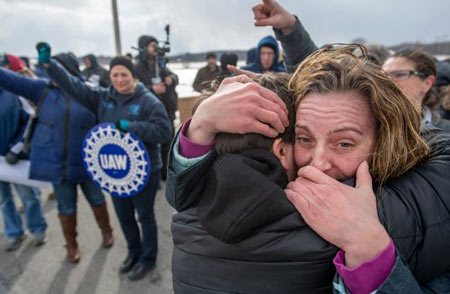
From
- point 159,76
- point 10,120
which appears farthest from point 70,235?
point 159,76

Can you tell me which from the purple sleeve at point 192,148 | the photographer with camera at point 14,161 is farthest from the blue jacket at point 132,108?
the purple sleeve at point 192,148

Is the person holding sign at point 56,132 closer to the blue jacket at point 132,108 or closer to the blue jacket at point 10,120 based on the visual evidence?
the blue jacket at point 132,108

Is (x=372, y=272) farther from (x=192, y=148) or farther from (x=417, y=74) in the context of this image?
(x=417, y=74)

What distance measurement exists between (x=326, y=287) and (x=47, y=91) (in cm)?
295

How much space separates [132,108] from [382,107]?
2188 mm

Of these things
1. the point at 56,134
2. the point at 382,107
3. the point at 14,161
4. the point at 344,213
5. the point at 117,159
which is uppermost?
the point at 382,107

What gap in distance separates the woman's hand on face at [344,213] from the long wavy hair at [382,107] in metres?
0.14

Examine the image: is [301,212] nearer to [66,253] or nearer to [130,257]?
[130,257]

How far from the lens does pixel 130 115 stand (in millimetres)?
2625

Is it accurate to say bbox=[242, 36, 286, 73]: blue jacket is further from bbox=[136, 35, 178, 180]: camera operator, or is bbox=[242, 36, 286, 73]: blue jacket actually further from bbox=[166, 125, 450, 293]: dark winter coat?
bbox=[166, 125, 450, 293]: dark winter coat

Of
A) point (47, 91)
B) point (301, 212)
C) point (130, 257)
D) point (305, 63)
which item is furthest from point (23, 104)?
point (301, 212)

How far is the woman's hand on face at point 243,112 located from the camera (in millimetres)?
813

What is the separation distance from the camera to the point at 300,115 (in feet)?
3.25

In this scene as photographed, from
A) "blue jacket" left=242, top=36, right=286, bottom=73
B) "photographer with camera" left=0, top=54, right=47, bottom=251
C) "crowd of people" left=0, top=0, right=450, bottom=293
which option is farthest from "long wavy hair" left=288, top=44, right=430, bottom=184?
"photographer with camera" left=0, top=54, right=47, bottom=251
